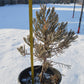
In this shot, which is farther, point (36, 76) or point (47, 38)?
point (36, 76)

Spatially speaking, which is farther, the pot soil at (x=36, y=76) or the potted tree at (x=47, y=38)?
the pot soil at (x=36, y=76)

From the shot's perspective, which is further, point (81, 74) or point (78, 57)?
point (78, 57)

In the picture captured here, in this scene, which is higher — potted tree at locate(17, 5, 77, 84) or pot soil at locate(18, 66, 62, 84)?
potted tree at locate(17, 5, 77, 84)

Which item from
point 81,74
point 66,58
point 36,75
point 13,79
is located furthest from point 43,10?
point 66,58

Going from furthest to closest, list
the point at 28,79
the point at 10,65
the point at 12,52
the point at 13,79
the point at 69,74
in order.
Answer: the point at 12,52 < the point at 10,65 < the point at 69,74 < the point at 13,79 < the point at 28,79

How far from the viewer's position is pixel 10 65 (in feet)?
10.6

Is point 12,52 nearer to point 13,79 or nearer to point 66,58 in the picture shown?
point 13,79

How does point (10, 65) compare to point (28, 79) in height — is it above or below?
below

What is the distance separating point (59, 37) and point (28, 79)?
3.61 feet

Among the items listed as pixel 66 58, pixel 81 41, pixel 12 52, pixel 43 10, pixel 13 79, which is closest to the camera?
pixel 43 10

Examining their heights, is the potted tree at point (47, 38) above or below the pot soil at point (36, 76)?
above

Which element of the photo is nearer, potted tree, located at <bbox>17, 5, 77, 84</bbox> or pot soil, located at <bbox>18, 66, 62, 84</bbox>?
potted tree, located at <bbox>17, 5, 77, 84</bbox>

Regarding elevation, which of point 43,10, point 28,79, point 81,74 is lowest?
point 81,74

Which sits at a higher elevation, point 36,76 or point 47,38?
point 47,38
